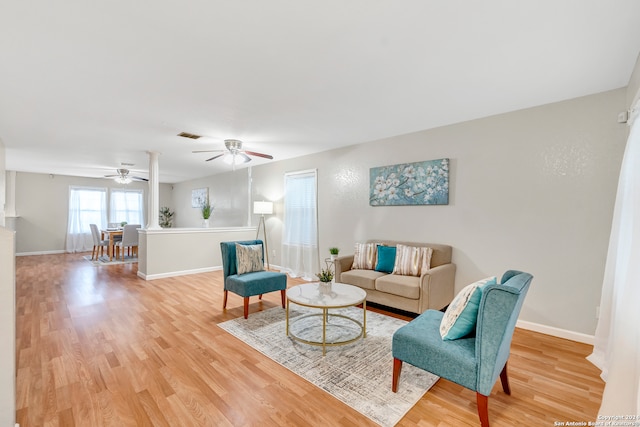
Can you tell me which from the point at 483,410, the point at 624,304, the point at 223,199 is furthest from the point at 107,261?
the point at 624,304

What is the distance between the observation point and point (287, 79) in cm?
248

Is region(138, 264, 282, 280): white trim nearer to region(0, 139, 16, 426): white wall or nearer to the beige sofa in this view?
the beige sofa

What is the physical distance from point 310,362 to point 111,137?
4.36m

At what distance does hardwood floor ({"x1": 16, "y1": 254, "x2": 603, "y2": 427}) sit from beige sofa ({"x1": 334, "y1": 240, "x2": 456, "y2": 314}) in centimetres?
84

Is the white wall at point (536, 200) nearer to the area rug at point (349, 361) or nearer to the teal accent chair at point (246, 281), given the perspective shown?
the area rug at point (349, 361)

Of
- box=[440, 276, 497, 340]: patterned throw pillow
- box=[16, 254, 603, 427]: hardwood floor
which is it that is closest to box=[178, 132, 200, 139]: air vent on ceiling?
box=[16, 254, 603, 427]: hardwood floor

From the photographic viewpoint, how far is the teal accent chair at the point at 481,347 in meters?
1.58

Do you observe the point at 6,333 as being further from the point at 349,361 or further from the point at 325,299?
the point at 349,361

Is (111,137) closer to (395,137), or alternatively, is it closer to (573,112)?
(395,137)

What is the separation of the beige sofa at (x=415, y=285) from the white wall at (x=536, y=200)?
20 centimetres

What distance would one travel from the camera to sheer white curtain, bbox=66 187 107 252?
855cm

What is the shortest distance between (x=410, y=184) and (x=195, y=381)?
3.36 meters

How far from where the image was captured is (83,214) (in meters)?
8.76

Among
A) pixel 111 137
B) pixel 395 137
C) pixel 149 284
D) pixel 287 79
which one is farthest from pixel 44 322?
pixel 395 137
